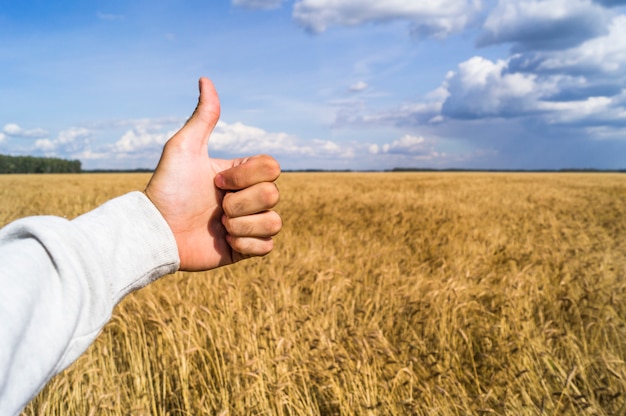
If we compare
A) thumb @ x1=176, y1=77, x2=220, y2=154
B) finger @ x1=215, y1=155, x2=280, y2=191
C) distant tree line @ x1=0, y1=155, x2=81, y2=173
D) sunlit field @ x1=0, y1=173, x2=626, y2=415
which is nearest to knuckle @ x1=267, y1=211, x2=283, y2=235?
finger @ x1=215, y1=155, x2=280, y2=191

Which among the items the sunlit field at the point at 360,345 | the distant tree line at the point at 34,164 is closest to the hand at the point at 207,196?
the sunlit field at the point at 360,345

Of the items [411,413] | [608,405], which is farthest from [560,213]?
[411,413]

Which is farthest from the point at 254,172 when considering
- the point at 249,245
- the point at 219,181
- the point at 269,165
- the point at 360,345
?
the point at 360,345

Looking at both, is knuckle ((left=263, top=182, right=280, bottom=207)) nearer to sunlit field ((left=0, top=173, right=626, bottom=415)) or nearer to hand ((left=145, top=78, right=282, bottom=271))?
hand ((left=145, top=78, right=282, bottom=271))

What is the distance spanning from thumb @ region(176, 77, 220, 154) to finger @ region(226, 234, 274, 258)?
36 cm

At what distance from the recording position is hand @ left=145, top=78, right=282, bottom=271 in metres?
1.48

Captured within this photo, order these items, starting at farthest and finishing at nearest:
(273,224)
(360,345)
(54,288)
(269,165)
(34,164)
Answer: (34,164) → (360,345) → (273,224) → (269,165) → (54,288)

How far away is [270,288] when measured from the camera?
3.35m

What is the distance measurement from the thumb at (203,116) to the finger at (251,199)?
0.79 ft

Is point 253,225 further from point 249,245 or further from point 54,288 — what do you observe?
point 54,288

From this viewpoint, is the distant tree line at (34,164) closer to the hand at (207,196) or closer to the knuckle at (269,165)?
the hand at (207,196)

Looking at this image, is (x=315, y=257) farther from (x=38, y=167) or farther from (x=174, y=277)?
(x=38, y=167)

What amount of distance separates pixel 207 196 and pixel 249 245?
24cm

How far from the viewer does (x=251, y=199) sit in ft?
4.85
